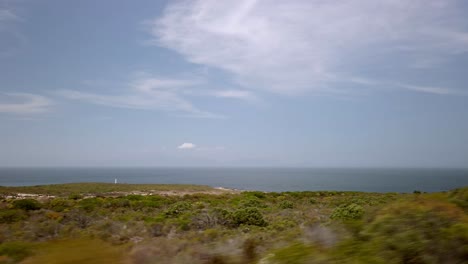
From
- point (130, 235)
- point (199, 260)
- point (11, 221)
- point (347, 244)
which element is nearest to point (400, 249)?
point (347, 244)

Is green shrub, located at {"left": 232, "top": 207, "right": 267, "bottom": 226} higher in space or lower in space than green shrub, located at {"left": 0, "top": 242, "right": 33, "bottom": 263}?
lower

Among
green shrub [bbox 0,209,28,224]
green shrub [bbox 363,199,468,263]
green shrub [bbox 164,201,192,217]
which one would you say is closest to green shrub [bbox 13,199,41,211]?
green shrub [bbox 0,209,28,224]

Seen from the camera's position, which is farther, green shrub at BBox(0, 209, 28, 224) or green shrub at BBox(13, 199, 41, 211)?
green shrub at BBox(13, 199, 41, 211)

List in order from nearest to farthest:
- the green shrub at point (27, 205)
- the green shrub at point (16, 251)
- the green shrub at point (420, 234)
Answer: the green shrub at point (420, 234) → the green shrub at point (16, 251) → the green shrub at point (27, 205)

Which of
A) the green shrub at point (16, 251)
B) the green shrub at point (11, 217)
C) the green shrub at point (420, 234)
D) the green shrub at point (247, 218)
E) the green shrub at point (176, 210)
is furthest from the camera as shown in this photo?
the green shrub at point (176, 210)

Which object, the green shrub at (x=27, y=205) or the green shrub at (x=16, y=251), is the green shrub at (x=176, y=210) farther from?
the green shrub at (x=16, y=251)

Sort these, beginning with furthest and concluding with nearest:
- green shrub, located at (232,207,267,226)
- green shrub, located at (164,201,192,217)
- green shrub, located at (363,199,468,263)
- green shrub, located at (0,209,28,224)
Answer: green shrub, located at (164,201,192,217) < green shrub, located at (232,207,267,226) < green shrub, located at (0,209,28,224) < green shrub, located at (363,199,468,263)

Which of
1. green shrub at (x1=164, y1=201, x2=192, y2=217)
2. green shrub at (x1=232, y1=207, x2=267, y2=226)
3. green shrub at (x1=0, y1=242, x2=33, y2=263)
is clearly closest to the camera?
green shrub at (x1=0, y1=242, x2=33, y2=263)

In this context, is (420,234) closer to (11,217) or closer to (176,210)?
(176,210)

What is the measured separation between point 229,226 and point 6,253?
947cm

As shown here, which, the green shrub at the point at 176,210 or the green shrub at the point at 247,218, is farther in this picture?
the green shrub at the point at 176,210

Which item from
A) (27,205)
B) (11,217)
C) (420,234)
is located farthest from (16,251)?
(27,205)

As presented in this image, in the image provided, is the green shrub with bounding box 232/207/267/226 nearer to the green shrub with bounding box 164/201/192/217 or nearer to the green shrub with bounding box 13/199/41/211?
the green shrub with bounding box 164/201/192/217

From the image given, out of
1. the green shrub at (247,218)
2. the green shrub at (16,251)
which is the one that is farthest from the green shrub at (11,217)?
the green shrub at (16,251)
